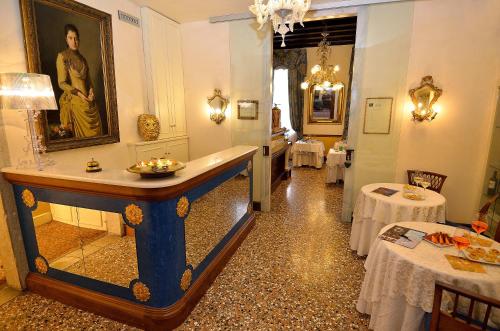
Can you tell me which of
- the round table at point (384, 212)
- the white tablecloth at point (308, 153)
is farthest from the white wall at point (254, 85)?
the white tablecloth at point (308, 153)

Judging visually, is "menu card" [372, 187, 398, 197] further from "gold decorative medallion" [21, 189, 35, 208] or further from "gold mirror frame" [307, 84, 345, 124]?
"gold mirror frame" [307, 84, 345, 124]

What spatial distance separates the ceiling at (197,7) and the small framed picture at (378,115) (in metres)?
1.68

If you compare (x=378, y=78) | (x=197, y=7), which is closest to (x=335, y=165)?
(x=378, y=78)

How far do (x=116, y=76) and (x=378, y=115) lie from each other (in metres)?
4.01

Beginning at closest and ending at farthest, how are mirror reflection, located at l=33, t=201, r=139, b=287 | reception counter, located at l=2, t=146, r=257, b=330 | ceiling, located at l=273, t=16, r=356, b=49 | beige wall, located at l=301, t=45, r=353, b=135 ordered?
reception counter, located at l=2, t=146, r=257, b=330 → mirror reflection, located at l=33, t=201, r=139, b=287 → ceiling, located at l=273, t=16, r=356, b=49 → beige wall, located at l=301, t=45, r=353, b=135

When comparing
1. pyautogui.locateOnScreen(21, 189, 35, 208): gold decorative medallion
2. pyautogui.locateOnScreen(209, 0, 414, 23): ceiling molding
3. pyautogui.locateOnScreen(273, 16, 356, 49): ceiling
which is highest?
pyautogui.locateOnScreen(273, 16, 356, 49): ceiling

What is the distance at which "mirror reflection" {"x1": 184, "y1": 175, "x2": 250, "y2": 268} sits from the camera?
7.61 feet

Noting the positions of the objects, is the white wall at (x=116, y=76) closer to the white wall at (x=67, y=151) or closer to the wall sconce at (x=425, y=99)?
the white wall at (x=67, y=151)

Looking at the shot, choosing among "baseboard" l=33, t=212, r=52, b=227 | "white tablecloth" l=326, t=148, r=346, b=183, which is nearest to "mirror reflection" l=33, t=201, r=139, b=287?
"baseboard" l=33, t=212, r=52, b=227

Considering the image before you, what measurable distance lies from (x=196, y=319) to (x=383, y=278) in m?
1.61

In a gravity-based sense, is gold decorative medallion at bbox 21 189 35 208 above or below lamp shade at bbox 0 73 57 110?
below

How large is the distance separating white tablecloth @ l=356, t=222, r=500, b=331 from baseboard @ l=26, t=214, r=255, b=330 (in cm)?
154

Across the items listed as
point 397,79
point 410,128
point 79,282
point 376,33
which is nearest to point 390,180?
point 410,128

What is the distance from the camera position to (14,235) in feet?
7.75
